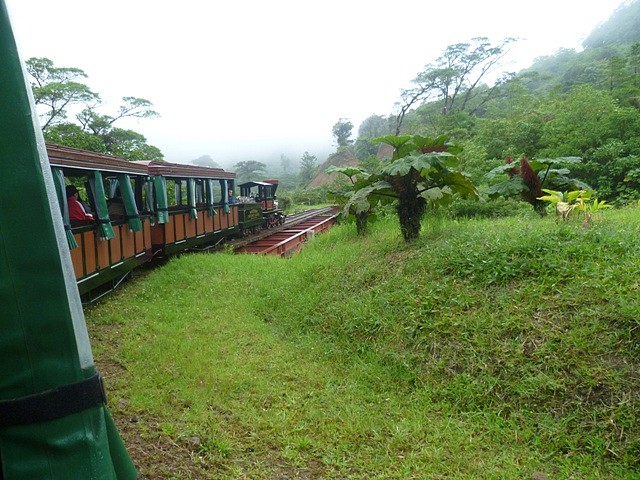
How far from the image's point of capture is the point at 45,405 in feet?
2.60

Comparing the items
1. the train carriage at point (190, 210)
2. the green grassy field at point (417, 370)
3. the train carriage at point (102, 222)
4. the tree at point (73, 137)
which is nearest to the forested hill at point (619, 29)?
the train carriage at point (190, 210)

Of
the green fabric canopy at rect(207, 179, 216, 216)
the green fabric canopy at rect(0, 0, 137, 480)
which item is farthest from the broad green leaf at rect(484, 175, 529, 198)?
the green fabric canopy at rect(207, 179, 216, 216)

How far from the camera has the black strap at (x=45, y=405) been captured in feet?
2.58

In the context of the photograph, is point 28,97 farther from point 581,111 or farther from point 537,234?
point 581,111

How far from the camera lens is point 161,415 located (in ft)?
9.91

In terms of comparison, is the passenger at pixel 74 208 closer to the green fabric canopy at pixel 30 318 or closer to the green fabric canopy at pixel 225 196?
the green fabric canopy at pixel 30 318

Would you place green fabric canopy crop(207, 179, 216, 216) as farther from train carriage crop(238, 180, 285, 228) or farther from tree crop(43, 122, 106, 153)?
tree crop(43, 122, 106, 153)

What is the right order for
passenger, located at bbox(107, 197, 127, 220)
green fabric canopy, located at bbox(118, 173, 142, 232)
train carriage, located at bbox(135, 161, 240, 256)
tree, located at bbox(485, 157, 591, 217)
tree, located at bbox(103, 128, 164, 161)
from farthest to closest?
tree, located at bbox(103, 128, 164, 161), train carriage, located at bbox(135, 161, 240, 256), passenger, located at bbox(107, 197, 127, 220), green fabric canopy, located at bbox(118, 173, 142, 232), tree, located at bbox(485, 157, 591, 217)

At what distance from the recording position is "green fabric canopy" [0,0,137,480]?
79 cm

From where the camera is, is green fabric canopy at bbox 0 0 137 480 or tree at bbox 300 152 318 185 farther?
tree at bbox 300 152 318 185

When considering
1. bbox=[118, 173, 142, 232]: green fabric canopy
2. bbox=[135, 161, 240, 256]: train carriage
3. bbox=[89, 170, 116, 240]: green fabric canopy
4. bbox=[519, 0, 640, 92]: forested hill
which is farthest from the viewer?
bbox=[519, 0, 640, 92]: forested hill

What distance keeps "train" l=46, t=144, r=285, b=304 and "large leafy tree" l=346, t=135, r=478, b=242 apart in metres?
3.55

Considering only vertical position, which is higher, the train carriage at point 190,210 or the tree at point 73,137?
the tree at point 73,137

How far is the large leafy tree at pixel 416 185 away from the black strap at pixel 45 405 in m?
4.64
